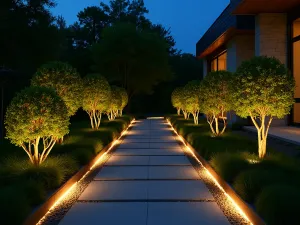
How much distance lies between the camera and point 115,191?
650 cm

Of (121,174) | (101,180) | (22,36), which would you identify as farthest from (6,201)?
(22,36)

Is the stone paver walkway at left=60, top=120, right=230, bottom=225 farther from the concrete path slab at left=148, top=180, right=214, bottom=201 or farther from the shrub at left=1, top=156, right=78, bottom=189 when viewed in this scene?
the shrub at left=1, top=156, right=78, bottom=189

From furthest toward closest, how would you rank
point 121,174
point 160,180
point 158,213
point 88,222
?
point 121,174
point 160,180
point 158,213
point 88,222

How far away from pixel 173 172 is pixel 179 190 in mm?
1688

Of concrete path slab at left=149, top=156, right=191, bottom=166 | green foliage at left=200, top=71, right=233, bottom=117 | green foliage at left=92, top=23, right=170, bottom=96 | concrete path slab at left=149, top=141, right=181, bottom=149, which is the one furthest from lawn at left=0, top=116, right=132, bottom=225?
green foliage at left=92, top=23, right=170, bottom=96

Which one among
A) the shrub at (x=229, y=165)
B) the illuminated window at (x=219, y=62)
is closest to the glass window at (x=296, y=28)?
the shrub at (x=229, y=165)

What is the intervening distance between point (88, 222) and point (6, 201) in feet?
3.62

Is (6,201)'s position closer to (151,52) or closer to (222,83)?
(222,83)

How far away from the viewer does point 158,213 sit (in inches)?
205

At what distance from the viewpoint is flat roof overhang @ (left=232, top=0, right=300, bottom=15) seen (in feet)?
42.0

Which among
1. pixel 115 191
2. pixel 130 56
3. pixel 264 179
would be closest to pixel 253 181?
pixel 264 179

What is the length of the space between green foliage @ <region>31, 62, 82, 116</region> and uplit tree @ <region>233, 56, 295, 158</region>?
531 centimetres

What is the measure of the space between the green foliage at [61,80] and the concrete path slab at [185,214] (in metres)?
5.98

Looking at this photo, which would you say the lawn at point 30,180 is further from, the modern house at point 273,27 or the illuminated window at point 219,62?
the illuminated window at point 219,62
